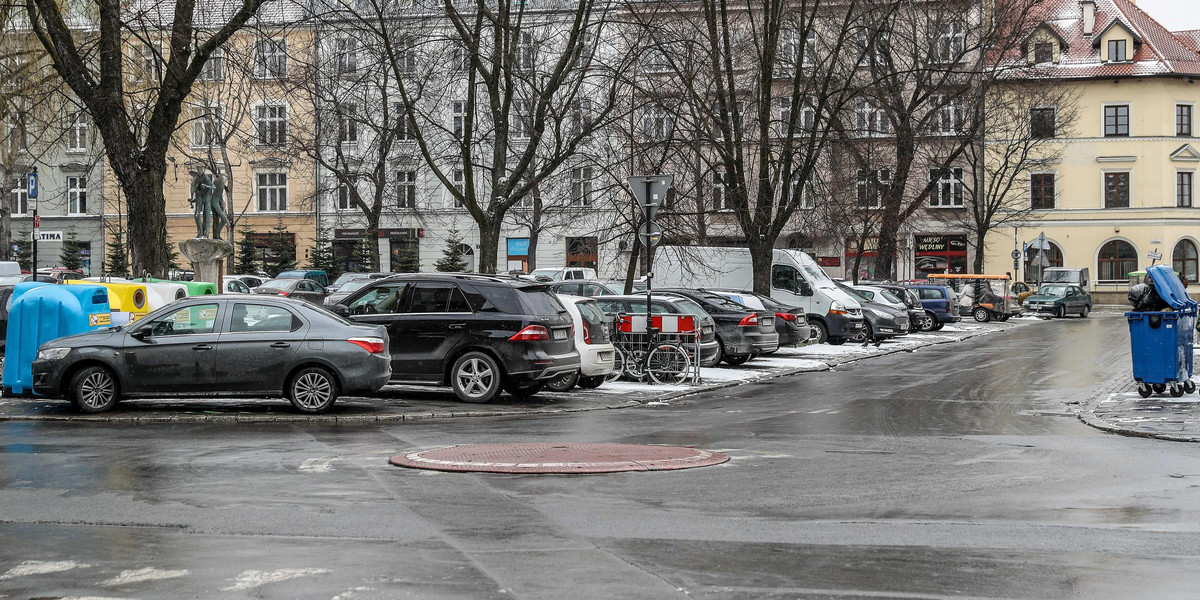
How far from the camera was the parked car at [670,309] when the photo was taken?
23.3 meters

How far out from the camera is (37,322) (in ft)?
54.7

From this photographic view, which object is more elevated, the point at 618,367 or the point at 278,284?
the point at 278,284

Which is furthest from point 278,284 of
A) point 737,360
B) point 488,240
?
point 737,360

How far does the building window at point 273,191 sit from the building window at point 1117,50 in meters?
46.5

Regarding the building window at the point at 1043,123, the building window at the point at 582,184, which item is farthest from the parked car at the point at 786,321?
the building window at the point at 1043,123

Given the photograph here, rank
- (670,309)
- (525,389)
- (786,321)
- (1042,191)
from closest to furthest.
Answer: (525,389), (670,309), (786,321), (1042,191)

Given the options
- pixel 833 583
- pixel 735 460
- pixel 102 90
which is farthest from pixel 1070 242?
pixel 833 583

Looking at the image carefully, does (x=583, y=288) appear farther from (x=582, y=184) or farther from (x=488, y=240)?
(x=488, y=240)

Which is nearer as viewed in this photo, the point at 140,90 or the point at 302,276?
the point at 140,90

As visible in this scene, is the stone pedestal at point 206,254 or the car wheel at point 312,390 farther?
the stone pedestal at point 206,254

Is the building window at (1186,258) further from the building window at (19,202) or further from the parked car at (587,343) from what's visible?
the building window at (19,202)

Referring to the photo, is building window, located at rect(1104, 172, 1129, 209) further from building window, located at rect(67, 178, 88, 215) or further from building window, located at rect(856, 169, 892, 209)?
building window, located at rect(67, 178, 88, 215)

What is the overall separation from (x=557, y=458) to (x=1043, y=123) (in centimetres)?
6335

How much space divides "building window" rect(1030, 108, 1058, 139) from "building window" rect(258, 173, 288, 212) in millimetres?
39271
